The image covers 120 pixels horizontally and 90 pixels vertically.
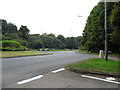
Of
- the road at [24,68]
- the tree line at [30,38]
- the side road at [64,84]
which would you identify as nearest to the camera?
the side road at [64,84]

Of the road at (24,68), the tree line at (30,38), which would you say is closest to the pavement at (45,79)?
the road at (24,68)

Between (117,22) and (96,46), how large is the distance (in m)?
16.1

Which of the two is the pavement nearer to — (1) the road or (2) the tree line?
(1) the road

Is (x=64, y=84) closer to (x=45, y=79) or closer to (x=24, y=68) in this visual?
(x=45, y=79)

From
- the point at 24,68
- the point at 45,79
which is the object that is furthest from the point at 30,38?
the point at 45,79

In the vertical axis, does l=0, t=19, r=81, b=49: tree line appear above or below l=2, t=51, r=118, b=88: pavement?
above

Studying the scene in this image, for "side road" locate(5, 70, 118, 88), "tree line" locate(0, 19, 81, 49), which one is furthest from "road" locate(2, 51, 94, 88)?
"tree line" locate(0, 19, 81, 49)

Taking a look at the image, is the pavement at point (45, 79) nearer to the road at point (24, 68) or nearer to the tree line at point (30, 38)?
the road at point (24, 68)

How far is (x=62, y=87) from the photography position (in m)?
3.57

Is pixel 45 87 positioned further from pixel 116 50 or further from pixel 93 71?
pixel 116 50

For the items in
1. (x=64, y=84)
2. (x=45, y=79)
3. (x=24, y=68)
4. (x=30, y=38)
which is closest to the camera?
(x=64, y=84)

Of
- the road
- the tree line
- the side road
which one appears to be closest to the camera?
the side road

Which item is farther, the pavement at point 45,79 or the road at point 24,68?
the road at point 24,68

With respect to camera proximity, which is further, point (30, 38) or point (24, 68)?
point (30, 38)
